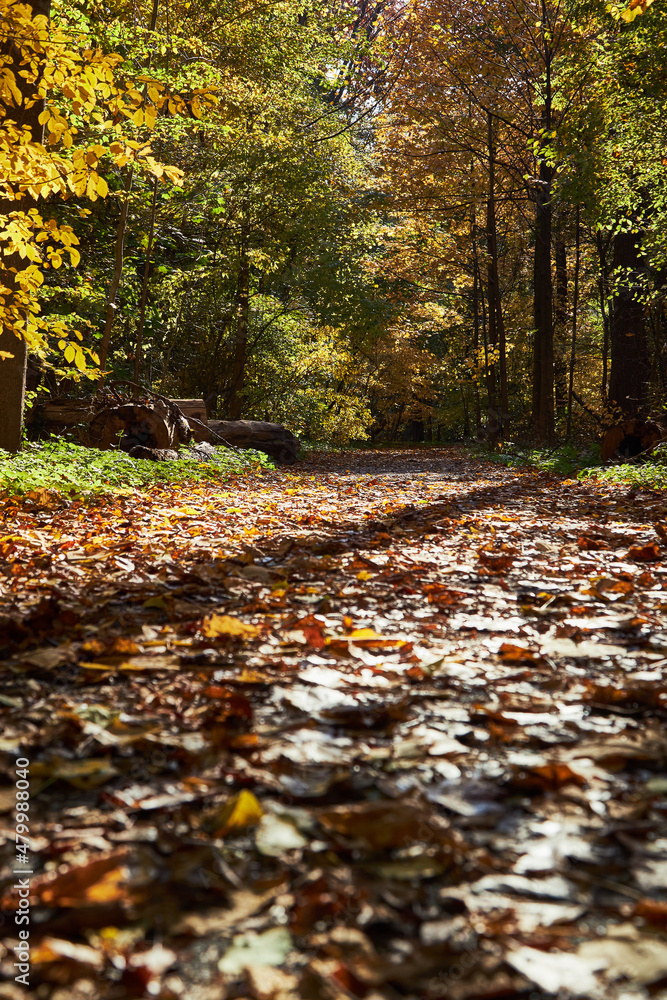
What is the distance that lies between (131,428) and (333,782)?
959 cm

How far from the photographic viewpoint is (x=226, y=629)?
295 centimetres

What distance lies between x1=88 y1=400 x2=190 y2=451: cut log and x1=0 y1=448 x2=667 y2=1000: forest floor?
6824 mm

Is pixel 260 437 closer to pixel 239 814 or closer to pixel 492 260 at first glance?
pixel 492 260

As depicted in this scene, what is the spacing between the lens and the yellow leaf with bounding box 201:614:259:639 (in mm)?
2914

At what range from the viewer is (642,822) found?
5.29 feet

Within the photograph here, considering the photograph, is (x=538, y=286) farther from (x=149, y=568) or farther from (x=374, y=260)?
(x=149, y=568)

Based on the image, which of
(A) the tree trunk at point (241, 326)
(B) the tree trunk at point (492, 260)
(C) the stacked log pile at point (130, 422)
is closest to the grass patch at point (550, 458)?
(B) the tree trunk at point (492, 260)

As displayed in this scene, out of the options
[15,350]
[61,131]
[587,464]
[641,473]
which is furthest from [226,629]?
[587,464]

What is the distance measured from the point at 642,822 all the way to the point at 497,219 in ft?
77.7

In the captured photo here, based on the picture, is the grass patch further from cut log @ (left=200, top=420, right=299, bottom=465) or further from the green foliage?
cut log @ (left=200, top=420, right=299, bottom=465)

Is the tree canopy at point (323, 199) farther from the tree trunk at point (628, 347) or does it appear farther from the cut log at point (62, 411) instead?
the cut log at point (62, 411)

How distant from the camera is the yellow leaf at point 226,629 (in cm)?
291

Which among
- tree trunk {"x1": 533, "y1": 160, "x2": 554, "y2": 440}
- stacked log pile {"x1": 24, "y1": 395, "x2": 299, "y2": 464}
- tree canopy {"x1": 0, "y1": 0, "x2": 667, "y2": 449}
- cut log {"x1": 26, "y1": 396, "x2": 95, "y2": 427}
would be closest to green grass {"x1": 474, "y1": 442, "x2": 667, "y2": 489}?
tree trunk {"x1": 533, "y1": 160, "x2": 554, "y2": 440}

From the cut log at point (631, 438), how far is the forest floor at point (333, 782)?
279 inches
